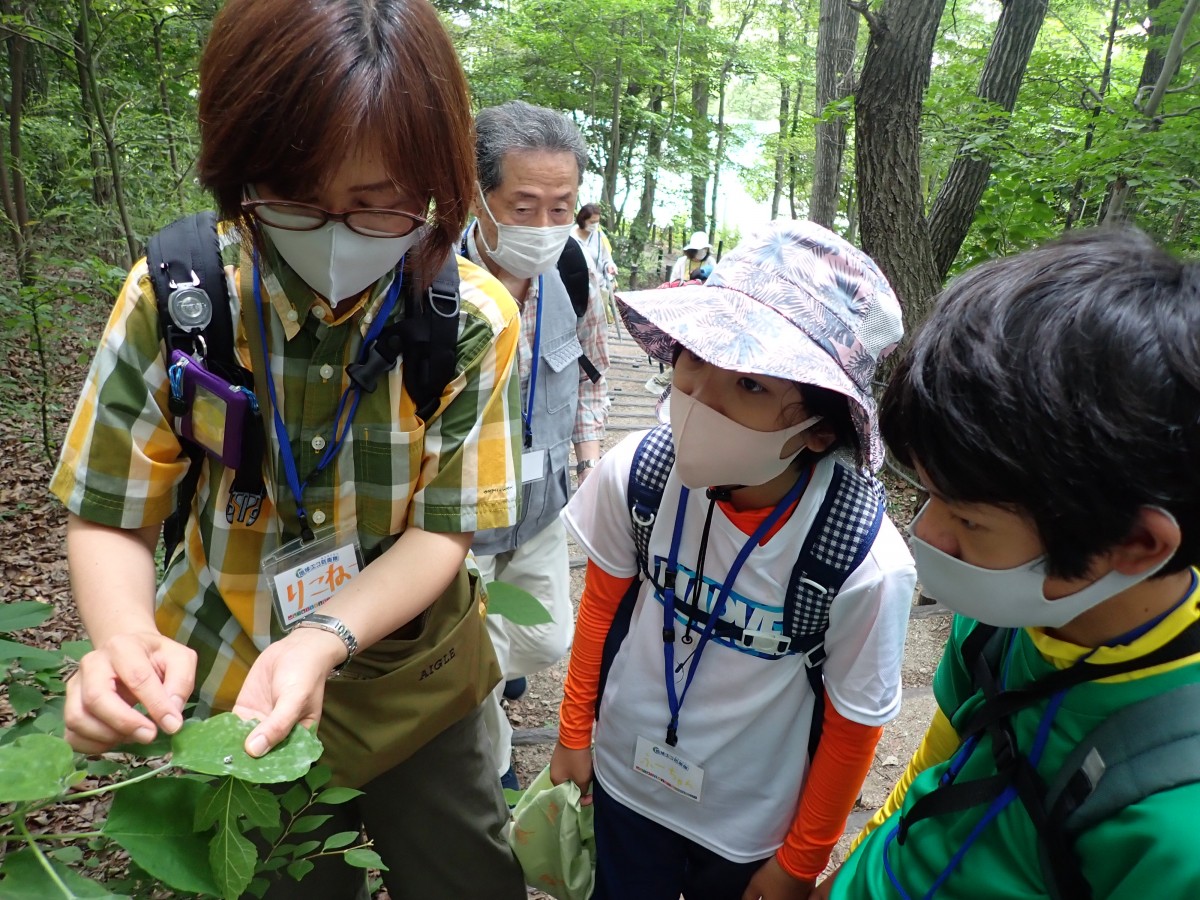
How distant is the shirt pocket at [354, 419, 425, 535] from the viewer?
1309mm

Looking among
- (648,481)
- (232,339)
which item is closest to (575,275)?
(648,481)

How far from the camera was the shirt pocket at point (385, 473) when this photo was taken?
131 centimetres

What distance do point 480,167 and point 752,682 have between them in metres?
2.01

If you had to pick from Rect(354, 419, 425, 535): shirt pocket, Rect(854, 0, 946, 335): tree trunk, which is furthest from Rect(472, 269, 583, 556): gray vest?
Rect(854, 0, 946, 335): tree trunk

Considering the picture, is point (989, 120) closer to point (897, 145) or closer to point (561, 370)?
point (897, 145)

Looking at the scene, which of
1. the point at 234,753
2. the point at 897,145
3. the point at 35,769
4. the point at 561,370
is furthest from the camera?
the point at 897,145

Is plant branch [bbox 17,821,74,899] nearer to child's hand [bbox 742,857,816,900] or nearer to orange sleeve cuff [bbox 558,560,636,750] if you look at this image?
orange sleeve cuff [bbox 558,560,636,750]

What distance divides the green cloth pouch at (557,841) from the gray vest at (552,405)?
886 mm

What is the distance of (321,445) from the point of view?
1297 mm

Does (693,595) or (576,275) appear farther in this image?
(576,275)

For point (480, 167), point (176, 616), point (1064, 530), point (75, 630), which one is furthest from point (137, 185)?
point (1064, 530)

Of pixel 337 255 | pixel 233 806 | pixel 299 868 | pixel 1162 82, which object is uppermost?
pixel 1162 82

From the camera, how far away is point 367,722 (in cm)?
135

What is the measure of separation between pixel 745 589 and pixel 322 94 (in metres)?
1.12
